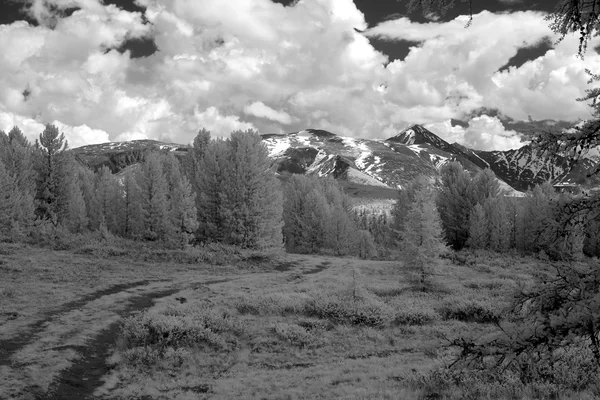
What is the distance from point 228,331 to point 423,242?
52.3 feet

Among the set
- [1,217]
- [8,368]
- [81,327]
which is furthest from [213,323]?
[1,217]

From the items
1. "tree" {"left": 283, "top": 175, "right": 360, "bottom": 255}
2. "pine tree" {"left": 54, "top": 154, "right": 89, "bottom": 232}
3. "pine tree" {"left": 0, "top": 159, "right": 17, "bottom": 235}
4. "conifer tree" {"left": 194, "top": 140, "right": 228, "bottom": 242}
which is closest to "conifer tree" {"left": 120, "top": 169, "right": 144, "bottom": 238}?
"pine tree" {"left": 54, "top": 154, "right": 89, "bottom": 232}

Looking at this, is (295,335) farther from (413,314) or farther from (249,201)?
(249,201)

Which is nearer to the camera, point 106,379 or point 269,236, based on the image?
point 106,379

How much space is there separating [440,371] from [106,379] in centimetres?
1038

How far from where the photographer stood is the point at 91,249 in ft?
101

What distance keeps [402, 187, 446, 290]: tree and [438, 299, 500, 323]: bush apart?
5305mm

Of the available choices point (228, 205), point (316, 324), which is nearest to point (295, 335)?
point (316, 324)

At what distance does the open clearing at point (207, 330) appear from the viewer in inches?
469

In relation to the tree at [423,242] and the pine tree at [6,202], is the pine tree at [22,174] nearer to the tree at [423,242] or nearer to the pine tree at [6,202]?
the pine tree at [6,202]

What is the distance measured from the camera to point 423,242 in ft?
91.1

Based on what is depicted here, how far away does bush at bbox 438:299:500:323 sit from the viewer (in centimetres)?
2122

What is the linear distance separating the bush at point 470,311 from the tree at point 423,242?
17.4 ft

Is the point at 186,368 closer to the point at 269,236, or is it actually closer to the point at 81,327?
the point at 81,327
